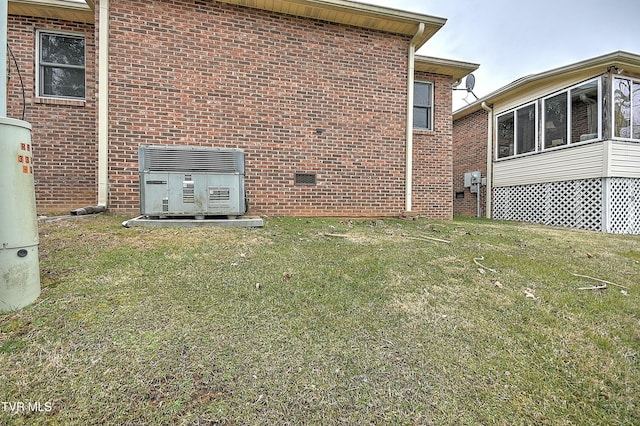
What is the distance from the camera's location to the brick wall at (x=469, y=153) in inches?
448

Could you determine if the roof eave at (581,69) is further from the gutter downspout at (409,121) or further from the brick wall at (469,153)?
the gutter downspout at (409,121)

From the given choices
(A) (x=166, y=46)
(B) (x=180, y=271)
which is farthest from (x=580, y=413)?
(A) (x=166, y=46)

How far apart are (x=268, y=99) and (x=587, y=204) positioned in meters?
8.39

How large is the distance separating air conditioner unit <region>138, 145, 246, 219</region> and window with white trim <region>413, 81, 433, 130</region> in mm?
5408

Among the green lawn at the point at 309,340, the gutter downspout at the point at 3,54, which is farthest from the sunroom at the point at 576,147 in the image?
the gutter downspout at the point at 3,54

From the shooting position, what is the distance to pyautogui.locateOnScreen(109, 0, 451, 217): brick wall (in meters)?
5.36

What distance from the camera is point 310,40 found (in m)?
6.19

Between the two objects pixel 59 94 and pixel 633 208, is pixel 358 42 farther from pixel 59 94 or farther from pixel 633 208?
pixel 633 208

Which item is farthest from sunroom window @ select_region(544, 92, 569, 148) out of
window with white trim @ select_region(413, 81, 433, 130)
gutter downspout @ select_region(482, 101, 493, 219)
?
window with white trim @ select_region(413, 81, 433, 130)

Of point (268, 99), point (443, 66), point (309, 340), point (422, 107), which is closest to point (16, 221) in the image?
point (309, 340)

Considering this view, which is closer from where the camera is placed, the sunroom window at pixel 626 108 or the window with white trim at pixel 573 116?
the sunroom window at pixel 626 108

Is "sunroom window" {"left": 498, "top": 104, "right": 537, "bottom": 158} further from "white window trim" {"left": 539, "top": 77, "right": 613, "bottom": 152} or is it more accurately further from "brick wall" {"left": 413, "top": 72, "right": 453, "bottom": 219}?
"brick wall" {"left": 413, "top": 72, "right": 453, "bottom": 219}

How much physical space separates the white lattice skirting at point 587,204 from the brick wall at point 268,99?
526 cm

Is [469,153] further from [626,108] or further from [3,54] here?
[3,54]
